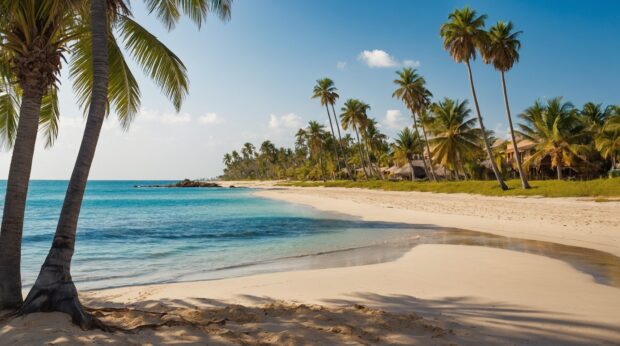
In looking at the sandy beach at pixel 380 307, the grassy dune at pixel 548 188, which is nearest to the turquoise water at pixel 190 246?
the sandy beach at pixel 380 307

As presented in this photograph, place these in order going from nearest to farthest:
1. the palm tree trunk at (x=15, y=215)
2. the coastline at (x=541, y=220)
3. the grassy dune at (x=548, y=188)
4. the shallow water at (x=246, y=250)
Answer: the palm tree trunk at (x=15, y=215)
the shallow water at (x=246, y=250)
the coastline at (x=541, y=220)
the grassy dune at (x=548, y=188)

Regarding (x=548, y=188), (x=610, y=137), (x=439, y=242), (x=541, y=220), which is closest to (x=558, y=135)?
(x=610, y=137)

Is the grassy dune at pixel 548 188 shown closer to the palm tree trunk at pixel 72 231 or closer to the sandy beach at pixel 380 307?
the sandy beach at pixel 380 307

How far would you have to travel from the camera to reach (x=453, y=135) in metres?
41.2

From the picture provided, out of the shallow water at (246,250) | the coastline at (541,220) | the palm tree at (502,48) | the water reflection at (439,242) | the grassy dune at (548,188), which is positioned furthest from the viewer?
the palm tree at (502,48)

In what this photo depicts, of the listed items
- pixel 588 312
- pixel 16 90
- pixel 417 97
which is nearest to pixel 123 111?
pixel 16 90

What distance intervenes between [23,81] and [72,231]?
2.33 m

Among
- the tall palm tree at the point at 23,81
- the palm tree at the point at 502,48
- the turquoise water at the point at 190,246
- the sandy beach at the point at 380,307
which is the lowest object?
the turquoise water at the point at 190,246

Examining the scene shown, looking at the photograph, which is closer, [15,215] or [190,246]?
[15,215]

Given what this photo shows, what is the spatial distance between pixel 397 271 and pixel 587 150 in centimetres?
3551

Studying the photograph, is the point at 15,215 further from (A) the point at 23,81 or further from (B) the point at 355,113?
(B) the point at 355,113

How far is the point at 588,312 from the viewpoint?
4.90 meters

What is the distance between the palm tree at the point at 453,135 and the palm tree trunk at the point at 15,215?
4107cm

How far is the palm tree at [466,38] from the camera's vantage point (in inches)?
1232
